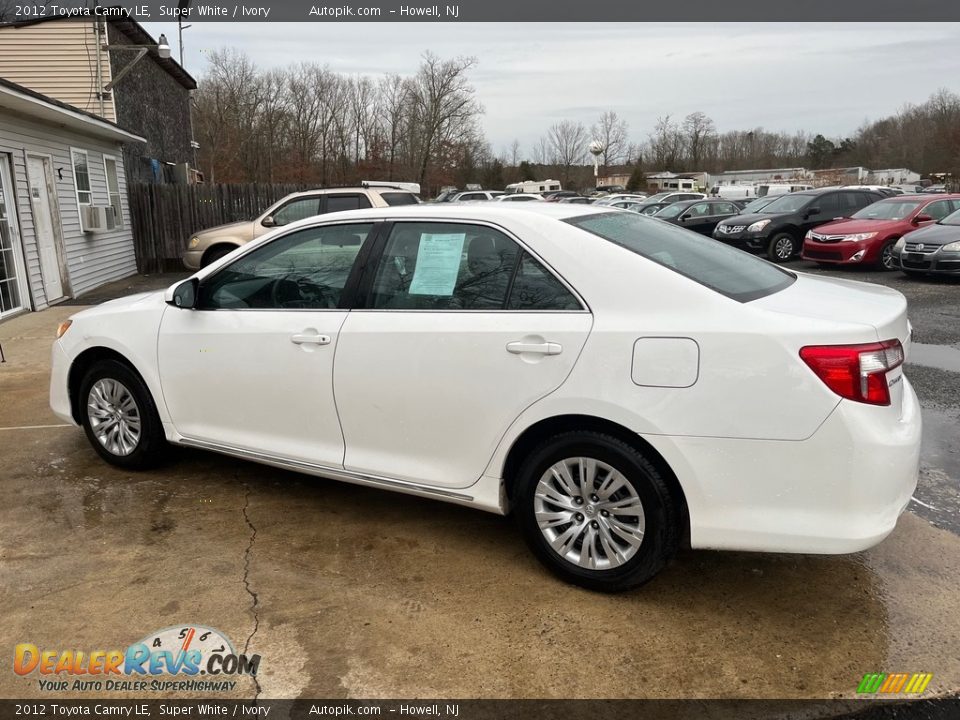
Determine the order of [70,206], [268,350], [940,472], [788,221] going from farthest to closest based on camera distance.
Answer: [788,221] < [70,206] < [940,472] < [268,350]

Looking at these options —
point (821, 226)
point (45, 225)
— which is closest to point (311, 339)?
point (45, 225)

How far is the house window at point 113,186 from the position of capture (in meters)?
14.7

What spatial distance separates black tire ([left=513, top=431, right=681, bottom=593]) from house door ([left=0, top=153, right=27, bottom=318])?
951 cm

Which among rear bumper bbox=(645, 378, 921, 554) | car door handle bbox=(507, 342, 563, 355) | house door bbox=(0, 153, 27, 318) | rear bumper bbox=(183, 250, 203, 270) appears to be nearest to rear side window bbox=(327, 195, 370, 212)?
rear bumper bbox=(183, 250, 203, 270)

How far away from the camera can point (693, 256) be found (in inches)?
131

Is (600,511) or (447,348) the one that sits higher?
(447,348)

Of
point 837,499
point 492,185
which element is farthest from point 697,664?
point 492,185

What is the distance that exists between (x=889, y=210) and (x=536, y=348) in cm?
1451

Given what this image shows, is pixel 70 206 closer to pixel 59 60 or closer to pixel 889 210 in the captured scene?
pixel 59 60

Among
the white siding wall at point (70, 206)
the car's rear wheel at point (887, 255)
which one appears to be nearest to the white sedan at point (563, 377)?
the white siding wall at point (70, 206)

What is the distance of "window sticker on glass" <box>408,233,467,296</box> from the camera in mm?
3398

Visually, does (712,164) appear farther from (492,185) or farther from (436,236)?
(436,236)

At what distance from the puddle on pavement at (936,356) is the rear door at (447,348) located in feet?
17.4

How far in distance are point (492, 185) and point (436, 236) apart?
5813cm
